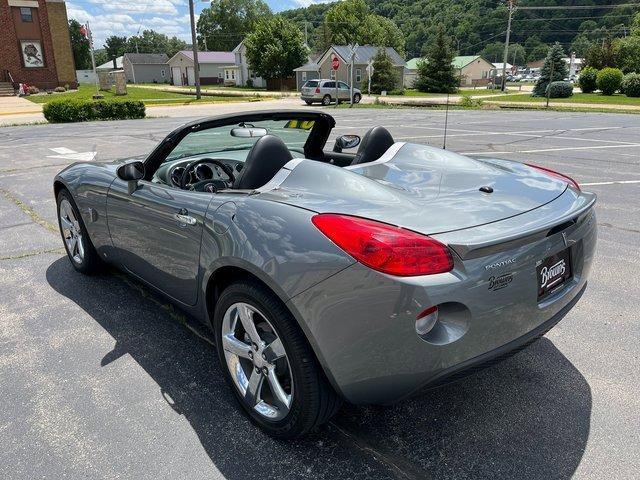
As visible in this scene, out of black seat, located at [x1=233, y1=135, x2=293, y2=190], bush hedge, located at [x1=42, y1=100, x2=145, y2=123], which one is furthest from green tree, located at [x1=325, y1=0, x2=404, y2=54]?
black seat, located at [x1=233, y1=135, x2=293, y2=190]

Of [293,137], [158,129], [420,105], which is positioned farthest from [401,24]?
[293,137]

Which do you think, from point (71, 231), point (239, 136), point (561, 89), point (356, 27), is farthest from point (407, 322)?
point (356, 27)

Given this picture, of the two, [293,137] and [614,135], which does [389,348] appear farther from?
[614,135]

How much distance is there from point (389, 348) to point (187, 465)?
1.07 m

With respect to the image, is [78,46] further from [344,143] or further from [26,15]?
[344,143]

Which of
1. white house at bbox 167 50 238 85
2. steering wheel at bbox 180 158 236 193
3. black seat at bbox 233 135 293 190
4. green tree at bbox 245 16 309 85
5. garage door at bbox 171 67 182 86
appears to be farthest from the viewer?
garage door at bbox 171 67 182 86

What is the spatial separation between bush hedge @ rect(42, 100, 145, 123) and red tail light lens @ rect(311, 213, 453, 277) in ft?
72.6

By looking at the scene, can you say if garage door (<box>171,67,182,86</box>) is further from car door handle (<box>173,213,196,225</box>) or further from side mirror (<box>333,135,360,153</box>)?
car door handle (<box>173,213,196,225</box>)

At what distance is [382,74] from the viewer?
47.8 meters

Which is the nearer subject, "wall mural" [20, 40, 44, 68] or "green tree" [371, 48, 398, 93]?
"wall mural" [20, 40, 44, 68]

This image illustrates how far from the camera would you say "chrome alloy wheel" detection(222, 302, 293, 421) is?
7.49ft

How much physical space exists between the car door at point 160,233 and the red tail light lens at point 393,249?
0.96 m

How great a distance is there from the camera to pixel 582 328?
3326 mm

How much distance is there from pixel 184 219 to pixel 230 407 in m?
1.02
